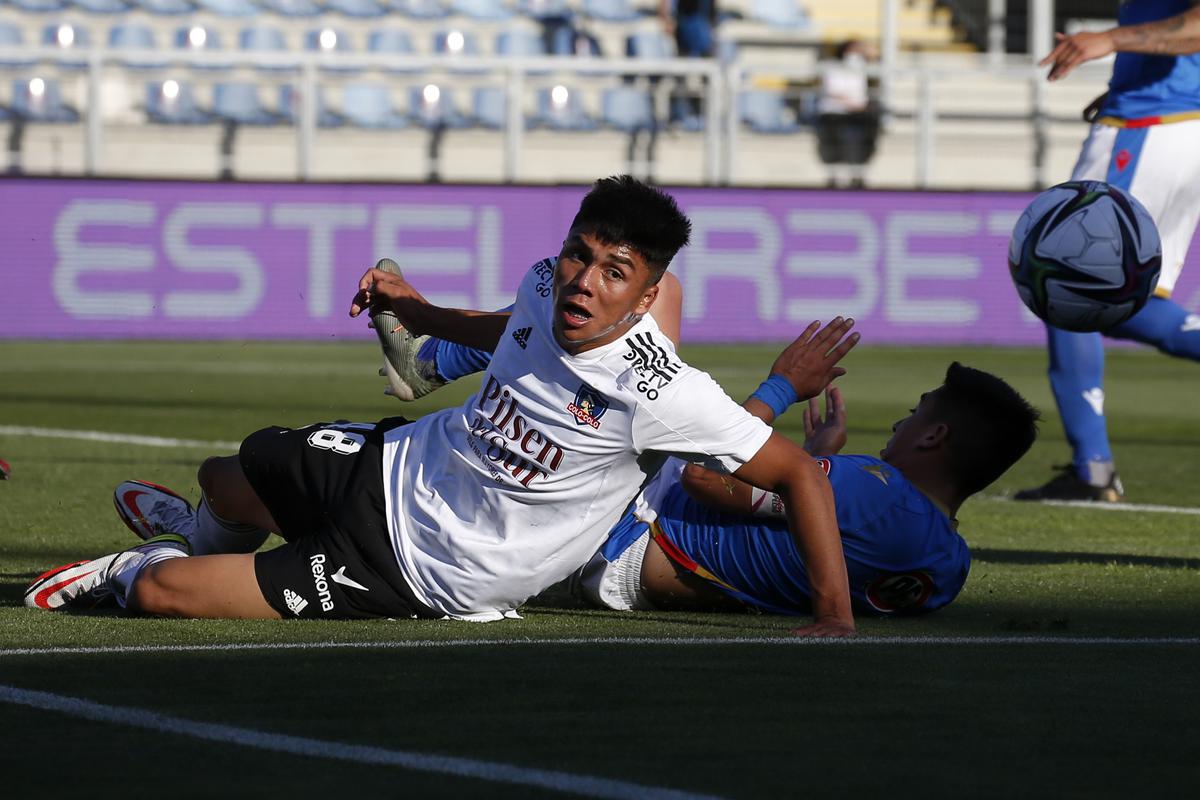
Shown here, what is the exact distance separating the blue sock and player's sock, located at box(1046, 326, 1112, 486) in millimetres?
3240

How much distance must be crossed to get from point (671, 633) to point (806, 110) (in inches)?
694

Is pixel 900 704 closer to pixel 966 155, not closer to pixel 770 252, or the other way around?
pixel 770 252

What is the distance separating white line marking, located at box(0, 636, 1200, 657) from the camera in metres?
4.46

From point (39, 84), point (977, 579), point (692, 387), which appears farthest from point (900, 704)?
point (39, 84)

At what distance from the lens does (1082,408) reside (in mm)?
8359

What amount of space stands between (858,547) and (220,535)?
1.68 metres

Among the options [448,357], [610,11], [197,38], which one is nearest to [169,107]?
[197,38]

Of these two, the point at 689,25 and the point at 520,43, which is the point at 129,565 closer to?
the point at 520,43

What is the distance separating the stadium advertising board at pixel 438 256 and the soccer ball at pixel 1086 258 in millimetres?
11430

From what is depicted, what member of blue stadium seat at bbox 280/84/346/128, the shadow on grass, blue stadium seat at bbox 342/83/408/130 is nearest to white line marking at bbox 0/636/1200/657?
the shadow on grass

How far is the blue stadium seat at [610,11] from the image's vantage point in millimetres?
23734

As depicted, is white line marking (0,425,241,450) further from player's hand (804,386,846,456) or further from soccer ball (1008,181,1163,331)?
player's hand (804,386,846,456)

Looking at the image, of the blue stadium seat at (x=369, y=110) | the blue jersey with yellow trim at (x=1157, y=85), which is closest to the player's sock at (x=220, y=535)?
the blue jersey with yellow trim at (x=1157, y=85)

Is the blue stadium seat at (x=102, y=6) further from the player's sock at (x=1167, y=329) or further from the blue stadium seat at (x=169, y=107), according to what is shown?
the player's sock at (x=1167, y=329)
